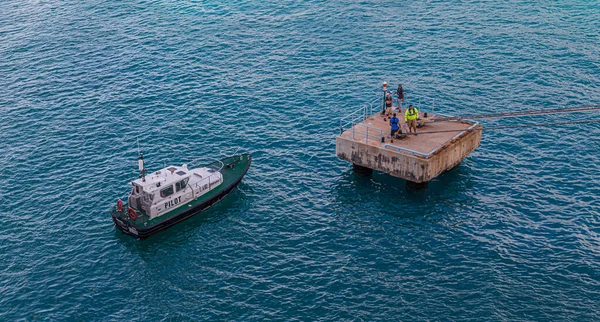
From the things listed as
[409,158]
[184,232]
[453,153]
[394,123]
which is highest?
[394,123]

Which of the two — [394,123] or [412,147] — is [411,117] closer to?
[394,123]

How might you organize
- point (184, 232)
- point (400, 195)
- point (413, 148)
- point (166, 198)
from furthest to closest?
point (400, 195) → point (413, 148) → point (166, 198) → point (184, 232)

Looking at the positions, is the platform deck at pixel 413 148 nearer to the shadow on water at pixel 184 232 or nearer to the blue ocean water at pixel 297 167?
the blue ocean water at pixel 297 167

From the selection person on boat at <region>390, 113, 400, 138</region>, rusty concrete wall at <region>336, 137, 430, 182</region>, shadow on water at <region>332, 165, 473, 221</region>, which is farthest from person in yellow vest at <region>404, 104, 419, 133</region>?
shadow on water at <region>332, 165, 473, 221</region>

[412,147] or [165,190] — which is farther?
[412,147]

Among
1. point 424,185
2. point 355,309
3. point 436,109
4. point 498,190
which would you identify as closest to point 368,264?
point 355,309

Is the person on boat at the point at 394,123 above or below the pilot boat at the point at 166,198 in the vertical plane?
above

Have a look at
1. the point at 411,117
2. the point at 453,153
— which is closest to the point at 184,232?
the point at 411,117

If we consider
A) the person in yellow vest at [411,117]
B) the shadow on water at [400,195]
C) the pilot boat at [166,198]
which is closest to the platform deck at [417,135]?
the person in yellow vest at [411,117]
